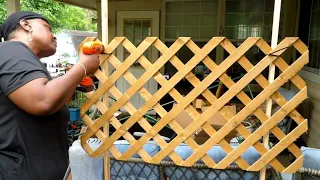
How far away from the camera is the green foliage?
34.6 feet

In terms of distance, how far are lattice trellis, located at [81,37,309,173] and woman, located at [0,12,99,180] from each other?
0.26 meters

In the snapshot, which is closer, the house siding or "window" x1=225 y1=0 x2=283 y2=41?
the house siding

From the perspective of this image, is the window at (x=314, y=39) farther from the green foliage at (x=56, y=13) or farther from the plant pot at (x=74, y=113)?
the green foliage at (x=56, y=13)

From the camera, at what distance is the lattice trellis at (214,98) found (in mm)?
1255

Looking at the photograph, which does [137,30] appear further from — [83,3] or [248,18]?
[83,3]

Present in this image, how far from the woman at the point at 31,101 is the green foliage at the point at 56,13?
21.9 feet

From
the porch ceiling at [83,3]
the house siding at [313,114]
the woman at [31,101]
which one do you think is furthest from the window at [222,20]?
the woman at [31,101]

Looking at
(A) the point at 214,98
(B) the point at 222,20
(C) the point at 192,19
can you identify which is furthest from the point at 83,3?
(A) the point at 214,98

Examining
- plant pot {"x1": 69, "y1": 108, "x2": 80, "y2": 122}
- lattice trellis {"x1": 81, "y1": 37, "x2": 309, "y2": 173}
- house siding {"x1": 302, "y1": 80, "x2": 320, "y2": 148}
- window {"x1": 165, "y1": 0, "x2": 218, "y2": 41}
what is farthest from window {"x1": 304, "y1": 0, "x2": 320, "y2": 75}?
plant pot {"x1": 69, "y1": 108, "x2": 80, "y2": 122}

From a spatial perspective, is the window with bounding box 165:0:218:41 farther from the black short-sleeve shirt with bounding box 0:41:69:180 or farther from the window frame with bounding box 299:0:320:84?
the black short-sleeve shirt with bounding box 0:41:69:180

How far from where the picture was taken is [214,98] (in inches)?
52.0

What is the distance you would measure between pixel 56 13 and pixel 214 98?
13.5 metres

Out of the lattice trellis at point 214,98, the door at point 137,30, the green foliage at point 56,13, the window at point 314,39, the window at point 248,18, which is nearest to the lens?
the lattice trellis at point 214,98

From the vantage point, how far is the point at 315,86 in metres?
3.38
